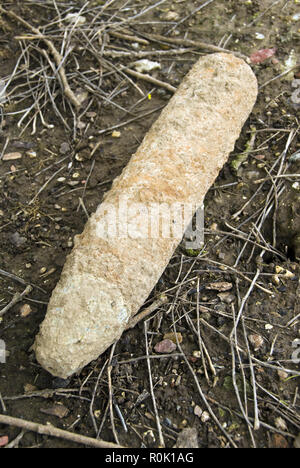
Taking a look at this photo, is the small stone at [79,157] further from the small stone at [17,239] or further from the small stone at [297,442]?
the small stone at [297,442]

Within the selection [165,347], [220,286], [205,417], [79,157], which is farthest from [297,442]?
[79,157]

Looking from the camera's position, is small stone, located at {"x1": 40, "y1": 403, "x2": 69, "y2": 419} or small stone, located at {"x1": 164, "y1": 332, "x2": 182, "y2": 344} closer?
small stone, located at {"x1": 40, "y1": 403, "x2": 69, "y2": 419}

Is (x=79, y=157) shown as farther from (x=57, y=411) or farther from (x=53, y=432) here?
(x=53, y=432)

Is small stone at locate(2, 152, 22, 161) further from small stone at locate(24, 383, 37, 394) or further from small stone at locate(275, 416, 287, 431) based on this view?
small stone at locate(275, 416, 287, 431)

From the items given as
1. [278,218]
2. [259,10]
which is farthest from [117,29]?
[278,218]

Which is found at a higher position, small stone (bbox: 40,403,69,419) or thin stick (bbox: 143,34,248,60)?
thin stick (bbox: 143,34,248,60)

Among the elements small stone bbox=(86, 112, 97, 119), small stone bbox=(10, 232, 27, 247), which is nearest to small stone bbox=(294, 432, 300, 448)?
small stone bbox=(10, 232, 27, 247)
